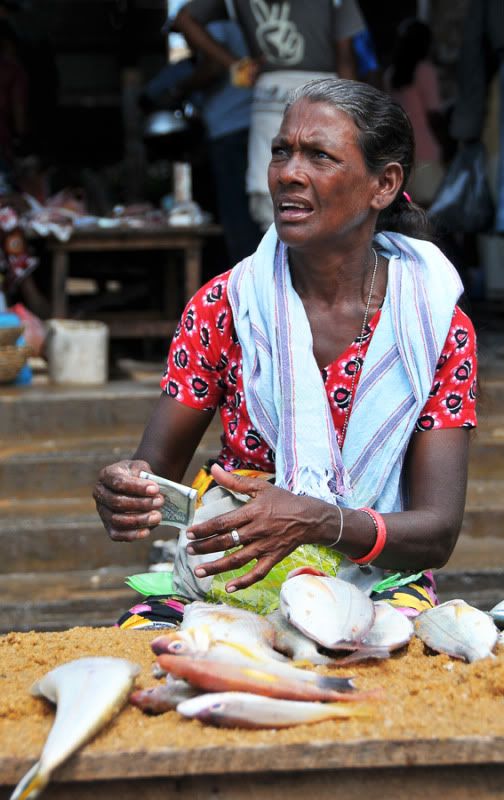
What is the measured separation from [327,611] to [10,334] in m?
3.53

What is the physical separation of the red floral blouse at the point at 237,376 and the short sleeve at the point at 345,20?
2.64 meters

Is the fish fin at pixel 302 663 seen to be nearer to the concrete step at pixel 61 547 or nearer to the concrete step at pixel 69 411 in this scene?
the concrete step at pixel 61 547

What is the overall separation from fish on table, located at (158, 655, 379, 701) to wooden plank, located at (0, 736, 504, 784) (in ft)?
0.38

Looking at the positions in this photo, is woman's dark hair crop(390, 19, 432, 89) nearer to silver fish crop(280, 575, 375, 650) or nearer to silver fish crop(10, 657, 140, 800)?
silver fish crop(280, 575, 375, 650)

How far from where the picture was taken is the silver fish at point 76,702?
151cm

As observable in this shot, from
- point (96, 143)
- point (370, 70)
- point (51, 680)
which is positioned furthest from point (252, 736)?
point (96, 143)

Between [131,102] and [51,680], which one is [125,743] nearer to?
[51,680]

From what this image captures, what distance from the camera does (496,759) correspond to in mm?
1621

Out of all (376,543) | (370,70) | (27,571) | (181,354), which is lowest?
(27,571)

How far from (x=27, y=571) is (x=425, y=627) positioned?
2.33 m

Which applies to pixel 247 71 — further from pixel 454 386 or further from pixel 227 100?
pixel 454 386

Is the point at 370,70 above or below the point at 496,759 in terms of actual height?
above

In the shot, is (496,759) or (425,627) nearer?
(496,759)

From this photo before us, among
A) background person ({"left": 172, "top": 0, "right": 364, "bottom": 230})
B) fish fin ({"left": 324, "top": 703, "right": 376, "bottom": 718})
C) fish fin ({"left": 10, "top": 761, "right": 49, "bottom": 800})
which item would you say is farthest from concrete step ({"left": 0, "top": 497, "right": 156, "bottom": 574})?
fish fin ({"left": 10, "top": 761, "right": 49, "bottom": 800})
